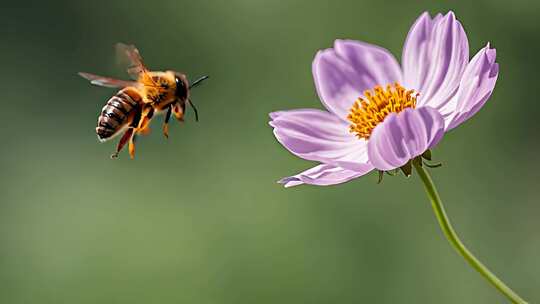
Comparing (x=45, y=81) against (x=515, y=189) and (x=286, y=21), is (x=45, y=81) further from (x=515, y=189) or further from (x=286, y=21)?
(x=515, y=189)

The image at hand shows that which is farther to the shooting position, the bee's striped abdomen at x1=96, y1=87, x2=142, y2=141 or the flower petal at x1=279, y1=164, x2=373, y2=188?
the bee's striped abdomen at x1=96, y1=87, x2=142, y2=141

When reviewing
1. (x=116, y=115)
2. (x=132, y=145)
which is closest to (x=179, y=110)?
(x=116, y=115)

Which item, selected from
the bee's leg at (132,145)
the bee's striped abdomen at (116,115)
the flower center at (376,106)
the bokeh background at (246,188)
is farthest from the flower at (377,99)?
the bokeh background at (246,188)

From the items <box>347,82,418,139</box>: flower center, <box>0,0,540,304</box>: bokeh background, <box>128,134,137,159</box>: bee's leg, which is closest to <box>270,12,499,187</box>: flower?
<box>347,82,418,139</box>: flower center

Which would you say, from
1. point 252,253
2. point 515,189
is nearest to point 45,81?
point 252,253

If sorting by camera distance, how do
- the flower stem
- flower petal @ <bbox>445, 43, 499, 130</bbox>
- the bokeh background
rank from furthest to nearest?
the bokeh background, flower petal @ <bbox>445, 43, 499, 130</bbox>, the flower stem

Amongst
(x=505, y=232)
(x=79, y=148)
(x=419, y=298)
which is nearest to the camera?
(x=419, y=298)

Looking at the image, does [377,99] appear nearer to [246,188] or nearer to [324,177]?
[324,177]

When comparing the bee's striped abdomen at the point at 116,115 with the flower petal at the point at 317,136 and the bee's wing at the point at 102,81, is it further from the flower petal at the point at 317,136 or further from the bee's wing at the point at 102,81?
the flower petal at the point at 317,136

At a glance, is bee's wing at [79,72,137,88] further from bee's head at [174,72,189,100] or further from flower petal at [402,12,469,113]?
flower petal at [402,12,469,113]
